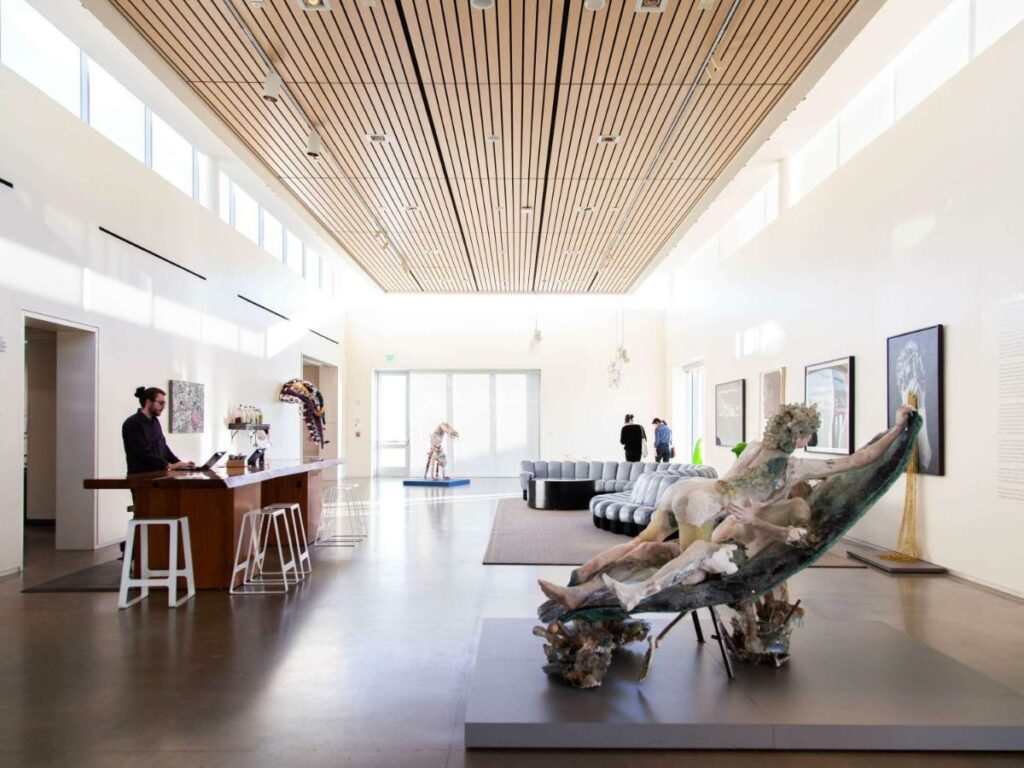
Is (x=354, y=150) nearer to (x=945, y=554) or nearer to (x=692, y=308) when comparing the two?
(x=945, y=554)

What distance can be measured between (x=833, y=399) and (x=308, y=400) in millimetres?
8823

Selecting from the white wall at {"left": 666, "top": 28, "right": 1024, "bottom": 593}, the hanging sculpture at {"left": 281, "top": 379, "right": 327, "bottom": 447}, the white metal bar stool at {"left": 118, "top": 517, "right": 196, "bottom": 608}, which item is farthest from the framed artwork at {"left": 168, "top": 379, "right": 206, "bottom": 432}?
the white wall at {"left": 666, "top": 28, "right": 1024, "bottom": 593}

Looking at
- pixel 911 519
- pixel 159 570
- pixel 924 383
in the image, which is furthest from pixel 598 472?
pixel 159 570

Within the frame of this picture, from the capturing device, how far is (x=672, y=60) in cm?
598

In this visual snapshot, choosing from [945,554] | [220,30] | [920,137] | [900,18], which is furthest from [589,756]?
[900,18]

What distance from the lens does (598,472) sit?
44.8 ft

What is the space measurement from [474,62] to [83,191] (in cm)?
427

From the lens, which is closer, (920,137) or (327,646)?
(327,646)

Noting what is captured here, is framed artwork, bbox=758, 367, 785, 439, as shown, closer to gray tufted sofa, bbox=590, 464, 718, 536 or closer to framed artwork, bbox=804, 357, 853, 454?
framed artwork, bbox=804, 357, 853, 454

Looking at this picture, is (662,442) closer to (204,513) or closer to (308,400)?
(308,400)

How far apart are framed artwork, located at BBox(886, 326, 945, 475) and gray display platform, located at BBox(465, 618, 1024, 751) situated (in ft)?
9.65

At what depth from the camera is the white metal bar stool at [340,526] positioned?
8359mm

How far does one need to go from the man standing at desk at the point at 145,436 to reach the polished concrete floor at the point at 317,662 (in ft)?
3.90

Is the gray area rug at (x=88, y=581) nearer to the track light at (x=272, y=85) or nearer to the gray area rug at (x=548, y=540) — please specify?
the gray area rug at (x=548, y=540)
